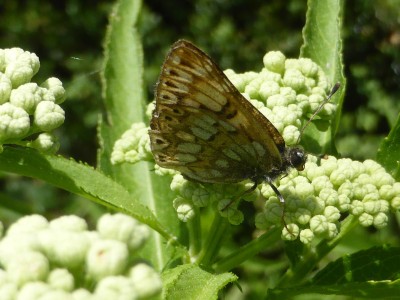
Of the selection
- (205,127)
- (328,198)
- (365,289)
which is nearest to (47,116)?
(205,127)

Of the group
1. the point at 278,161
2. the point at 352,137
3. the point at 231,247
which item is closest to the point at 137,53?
the point at 278,161

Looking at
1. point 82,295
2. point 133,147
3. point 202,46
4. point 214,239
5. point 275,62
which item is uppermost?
point 202,46

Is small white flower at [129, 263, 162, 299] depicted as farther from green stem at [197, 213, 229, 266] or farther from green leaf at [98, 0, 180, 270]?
green leaf at [98, 0, 180, 270]

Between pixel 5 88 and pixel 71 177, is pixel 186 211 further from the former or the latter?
pixel 5 88

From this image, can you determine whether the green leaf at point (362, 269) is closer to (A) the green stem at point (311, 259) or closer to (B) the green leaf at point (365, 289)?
(A) the green stem at point (311, 259)

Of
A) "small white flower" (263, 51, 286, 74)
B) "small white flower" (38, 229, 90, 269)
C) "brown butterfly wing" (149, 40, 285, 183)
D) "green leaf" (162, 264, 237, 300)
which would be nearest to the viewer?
"small white flower" (38, 229, 90, 269)

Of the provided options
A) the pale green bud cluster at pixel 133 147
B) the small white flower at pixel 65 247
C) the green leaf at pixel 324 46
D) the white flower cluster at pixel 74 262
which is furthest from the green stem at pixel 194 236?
the small white flower at pixel 65 247

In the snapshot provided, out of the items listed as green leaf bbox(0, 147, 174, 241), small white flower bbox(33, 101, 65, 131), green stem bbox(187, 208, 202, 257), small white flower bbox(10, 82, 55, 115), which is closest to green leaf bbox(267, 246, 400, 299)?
green stem bbox(187, 208, 202, 257)

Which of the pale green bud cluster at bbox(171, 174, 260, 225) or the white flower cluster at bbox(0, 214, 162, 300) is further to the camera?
the pale green bud cluster at bbox(171, 174, 260, 225)

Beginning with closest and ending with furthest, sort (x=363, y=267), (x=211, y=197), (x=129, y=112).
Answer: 1. (x=211, y=197)
2. (x=363, y=267)
3. (x=129, y=112)
